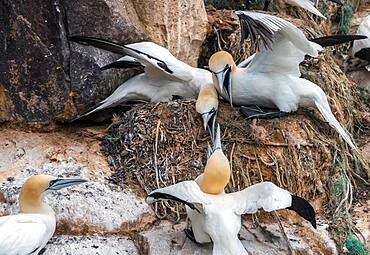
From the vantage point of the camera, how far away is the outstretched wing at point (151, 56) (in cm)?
370

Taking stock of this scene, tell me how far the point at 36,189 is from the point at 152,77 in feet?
3.51

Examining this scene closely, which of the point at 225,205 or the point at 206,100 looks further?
the point at 206,100

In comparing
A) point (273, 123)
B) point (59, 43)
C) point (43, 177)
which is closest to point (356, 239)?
point (273, 123)

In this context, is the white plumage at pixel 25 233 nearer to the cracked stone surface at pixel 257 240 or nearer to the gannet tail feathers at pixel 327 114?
the cracked stone surface at pixel 257 240

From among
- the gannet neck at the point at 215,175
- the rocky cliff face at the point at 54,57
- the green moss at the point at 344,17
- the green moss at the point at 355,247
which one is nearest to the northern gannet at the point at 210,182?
the gannet neck at the point at 215,175

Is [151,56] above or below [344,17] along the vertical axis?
above

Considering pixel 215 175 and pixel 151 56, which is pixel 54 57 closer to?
pixel 151 56

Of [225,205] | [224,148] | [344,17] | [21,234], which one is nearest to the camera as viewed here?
[21,234]

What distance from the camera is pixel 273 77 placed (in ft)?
12.5

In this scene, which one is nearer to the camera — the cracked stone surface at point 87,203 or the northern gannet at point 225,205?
the northern gannet at point 225,205

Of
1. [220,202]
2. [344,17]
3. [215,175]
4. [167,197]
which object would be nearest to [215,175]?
[215,175]

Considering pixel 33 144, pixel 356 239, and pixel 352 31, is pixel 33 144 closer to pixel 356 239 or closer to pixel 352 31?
pixel 356 239

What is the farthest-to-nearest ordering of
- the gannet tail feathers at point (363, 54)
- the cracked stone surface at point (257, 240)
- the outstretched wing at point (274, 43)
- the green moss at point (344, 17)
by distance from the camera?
1. the green moss at point (344, 17)
2. the gannet tail feathers at point (363, 54)
3. the outstretched wing at point (274, 43)
4. the cracked stone surface at point (257, 240)

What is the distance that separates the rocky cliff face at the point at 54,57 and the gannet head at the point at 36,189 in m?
0.75
